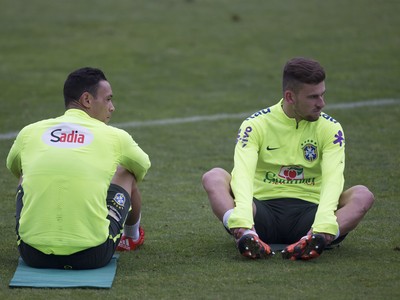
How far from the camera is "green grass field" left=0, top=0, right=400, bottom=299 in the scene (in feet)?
19.6

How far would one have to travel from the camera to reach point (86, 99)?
20.6ft

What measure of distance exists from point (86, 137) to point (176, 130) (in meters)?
5.60

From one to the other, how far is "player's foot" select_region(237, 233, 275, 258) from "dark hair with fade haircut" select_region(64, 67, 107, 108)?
139 cm

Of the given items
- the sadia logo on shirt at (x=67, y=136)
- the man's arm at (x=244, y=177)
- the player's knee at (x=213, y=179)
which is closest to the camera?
the sadia logo on shirt at (x=67, y=136)

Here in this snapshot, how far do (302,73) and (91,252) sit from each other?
6.38 feet

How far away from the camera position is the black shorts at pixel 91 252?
19.7 feet

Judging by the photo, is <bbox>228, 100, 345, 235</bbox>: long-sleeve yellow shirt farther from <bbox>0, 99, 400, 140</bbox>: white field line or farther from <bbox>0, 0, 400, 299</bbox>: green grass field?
<bbox>0, 99, 400, 140</bbox>: white field line

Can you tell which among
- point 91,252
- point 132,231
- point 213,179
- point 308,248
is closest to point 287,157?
point 213,179

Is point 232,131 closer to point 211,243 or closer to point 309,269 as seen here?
point 211,243

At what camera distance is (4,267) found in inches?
245

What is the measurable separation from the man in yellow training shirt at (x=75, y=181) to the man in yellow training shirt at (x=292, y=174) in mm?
722

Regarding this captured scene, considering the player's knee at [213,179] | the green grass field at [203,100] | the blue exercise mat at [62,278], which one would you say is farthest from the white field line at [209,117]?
the blue exercise mat at [62,278]

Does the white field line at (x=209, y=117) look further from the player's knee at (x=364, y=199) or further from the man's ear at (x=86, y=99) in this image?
the player's knee at (x=364, y=199)

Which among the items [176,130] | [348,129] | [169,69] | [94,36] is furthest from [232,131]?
[94,36]
